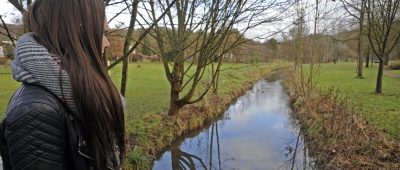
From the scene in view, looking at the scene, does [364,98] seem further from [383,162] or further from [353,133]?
[383,162]

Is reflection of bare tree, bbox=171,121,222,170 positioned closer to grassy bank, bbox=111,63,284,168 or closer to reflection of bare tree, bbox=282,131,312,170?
grassy bank, bbox=111,63,284,168

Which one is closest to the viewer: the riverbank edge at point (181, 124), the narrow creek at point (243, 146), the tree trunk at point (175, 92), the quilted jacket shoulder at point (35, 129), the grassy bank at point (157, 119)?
the quilted jacket shoulder at point (35, 129)

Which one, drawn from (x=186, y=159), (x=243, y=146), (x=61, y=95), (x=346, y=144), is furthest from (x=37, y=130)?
(x=243, y=146)

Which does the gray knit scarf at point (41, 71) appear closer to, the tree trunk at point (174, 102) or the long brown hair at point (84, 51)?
the long brown hair at point (84, 51)

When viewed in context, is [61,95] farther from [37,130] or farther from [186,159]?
[186,159]

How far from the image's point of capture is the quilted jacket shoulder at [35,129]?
1151mm

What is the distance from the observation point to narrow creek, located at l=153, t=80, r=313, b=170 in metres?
7.88

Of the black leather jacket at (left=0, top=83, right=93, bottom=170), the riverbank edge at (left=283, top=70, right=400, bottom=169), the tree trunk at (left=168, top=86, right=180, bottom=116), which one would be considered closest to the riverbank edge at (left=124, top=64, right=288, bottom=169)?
the tree trunk at (left=168, top=86, right=180, bottom=116)

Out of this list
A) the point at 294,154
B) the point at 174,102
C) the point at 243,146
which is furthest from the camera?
the point at 174,102

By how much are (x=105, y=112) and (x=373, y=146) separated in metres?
6.59

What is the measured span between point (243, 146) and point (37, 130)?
844cm

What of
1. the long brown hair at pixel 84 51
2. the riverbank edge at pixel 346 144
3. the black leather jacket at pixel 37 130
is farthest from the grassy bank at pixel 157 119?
the black leather jacket at pixel 37 130

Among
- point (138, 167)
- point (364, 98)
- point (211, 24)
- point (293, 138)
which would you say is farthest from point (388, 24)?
point (138, 167)

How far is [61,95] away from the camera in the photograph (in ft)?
4.05
